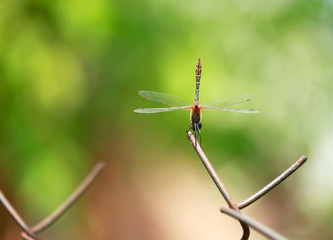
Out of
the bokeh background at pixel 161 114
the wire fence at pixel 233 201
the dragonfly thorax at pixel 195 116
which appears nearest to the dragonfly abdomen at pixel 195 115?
the dragonfly thorax at pixel 195 116

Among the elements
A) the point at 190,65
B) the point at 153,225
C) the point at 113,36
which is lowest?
the point at 153,225

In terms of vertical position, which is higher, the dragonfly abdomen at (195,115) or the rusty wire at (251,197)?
the dragonfly abdomen at (195,115)

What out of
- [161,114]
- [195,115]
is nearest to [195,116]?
[195,115]

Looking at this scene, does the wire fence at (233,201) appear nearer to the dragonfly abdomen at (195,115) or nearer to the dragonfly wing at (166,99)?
the dragonfly abdomen at (195,115)

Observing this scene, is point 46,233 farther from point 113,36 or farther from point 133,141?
point 113,36

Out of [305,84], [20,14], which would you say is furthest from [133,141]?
[305,84]

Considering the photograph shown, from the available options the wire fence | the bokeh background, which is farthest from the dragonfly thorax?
the bokeh background

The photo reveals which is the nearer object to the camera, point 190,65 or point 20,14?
point 20,14

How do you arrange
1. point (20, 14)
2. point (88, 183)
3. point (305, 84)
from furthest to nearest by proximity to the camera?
point (305, 84) < point (20, 14) < point (88, 183)
